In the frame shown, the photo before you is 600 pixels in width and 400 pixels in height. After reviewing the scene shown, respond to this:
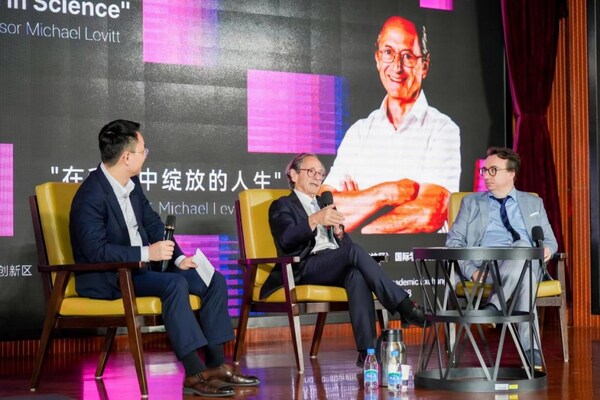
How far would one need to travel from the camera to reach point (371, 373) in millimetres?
4000

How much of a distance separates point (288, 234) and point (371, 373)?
993 millimetres

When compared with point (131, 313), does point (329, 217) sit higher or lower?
higher

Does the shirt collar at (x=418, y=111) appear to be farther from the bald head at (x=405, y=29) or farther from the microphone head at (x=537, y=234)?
the microphone head at (x=537, y=234)

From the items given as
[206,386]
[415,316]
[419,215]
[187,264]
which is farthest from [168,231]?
[419,215]

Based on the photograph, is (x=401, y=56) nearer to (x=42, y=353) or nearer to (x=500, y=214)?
(x=500, y=214)

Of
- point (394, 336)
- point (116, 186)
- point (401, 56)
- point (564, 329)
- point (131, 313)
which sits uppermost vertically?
point (401, 56)

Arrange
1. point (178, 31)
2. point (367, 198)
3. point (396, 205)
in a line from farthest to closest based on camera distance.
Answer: point (396, 205) < point (367, 198) < point (178, 31)

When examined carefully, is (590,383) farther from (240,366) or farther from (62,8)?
(62,8)

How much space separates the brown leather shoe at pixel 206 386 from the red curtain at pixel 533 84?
3.79 metres

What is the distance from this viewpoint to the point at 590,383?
4109 millimetres

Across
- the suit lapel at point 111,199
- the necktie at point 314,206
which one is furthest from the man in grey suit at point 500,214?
the suit lapel at point 111,199

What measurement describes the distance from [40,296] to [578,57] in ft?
13.8

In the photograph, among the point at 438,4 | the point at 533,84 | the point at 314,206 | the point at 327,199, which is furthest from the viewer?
the point at 533,84

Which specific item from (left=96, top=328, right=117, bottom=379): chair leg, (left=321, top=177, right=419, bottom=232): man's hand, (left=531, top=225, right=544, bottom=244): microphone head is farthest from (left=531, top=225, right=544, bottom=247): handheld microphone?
(left=96, top=328, right=117, bottom=379): chair leg
